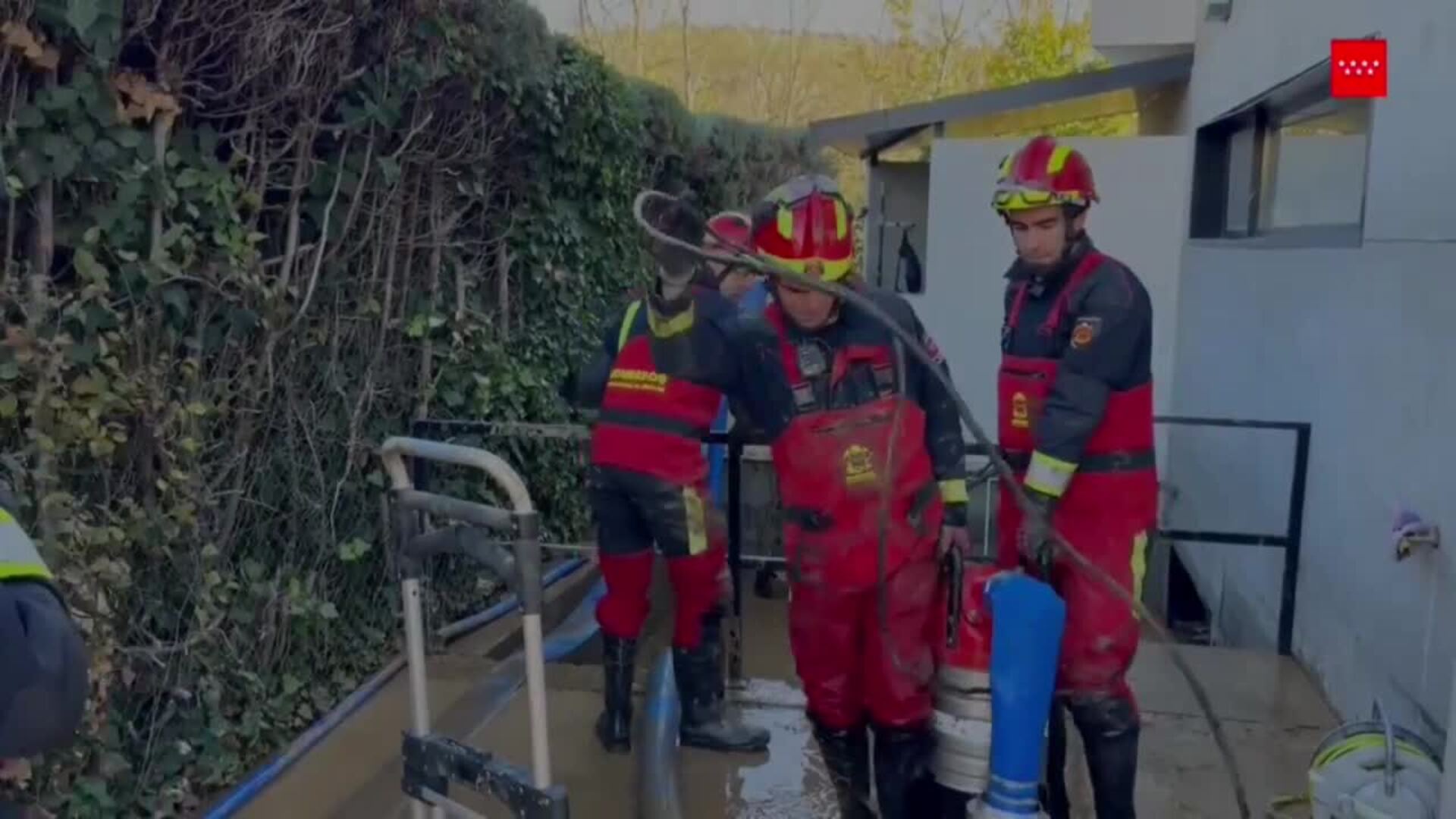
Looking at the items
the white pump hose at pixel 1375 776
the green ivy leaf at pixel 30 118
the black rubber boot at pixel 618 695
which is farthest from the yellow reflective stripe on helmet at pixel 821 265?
the green ivy leaf at pixel 30 118

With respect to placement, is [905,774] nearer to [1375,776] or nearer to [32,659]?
[1375,776]

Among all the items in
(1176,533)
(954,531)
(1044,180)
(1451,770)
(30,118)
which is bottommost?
(1176,533)

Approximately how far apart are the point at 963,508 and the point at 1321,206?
3198mm

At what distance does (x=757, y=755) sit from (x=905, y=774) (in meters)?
0.94

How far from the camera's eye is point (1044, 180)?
328 cm

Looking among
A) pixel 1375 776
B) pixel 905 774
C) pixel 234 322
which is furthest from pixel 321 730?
pixel 1375 776

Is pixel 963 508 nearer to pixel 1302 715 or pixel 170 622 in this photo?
pixel 1302 715

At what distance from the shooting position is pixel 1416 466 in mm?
3719

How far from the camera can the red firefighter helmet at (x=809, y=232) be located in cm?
317

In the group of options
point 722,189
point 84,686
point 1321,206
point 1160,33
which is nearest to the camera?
point 84,686

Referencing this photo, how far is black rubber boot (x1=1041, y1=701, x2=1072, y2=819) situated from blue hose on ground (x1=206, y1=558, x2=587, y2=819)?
4.85 ft

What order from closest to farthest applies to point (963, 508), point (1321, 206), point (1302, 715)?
point (963, 508) → point (1302, 715) → point (1321, 206)

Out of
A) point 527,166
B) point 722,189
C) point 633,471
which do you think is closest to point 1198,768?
point 633,471

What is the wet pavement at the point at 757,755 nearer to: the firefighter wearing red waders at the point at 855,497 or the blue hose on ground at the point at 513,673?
the blue hose on ground at the point at 513,673
